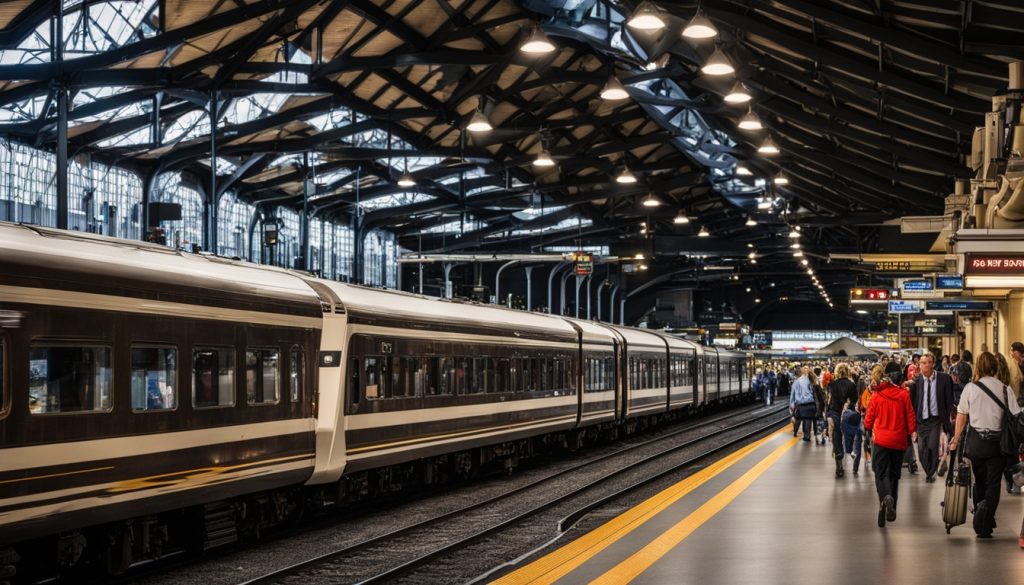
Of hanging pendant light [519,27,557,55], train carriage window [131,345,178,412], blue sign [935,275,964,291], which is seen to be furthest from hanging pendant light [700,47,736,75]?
blue sign [935,275,964,291]

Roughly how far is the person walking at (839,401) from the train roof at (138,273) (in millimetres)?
9388

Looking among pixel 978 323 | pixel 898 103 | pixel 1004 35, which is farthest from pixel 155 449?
pixel 978 323

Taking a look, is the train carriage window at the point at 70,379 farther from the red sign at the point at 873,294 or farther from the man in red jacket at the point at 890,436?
the red sign at the point at 873,294

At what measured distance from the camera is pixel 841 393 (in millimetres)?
22062

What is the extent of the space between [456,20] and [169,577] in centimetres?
1871

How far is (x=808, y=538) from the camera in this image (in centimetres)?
1313

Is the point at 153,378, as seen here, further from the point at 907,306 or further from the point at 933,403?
the point at 907,306

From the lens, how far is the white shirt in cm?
1262

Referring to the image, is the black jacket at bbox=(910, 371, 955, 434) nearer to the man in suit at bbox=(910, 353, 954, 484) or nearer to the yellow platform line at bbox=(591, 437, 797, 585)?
the man in suit at bbox=(910, 353, 954, 484)

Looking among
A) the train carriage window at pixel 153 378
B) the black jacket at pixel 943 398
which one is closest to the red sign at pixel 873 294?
the black jacket at pixel 943 398

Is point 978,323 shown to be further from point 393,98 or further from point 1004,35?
point 1004,35

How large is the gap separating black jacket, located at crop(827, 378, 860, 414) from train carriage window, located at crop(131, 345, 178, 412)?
12682mm

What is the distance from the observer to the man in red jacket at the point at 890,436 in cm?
1415

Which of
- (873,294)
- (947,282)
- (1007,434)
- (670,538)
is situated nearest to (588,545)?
(670,538)
